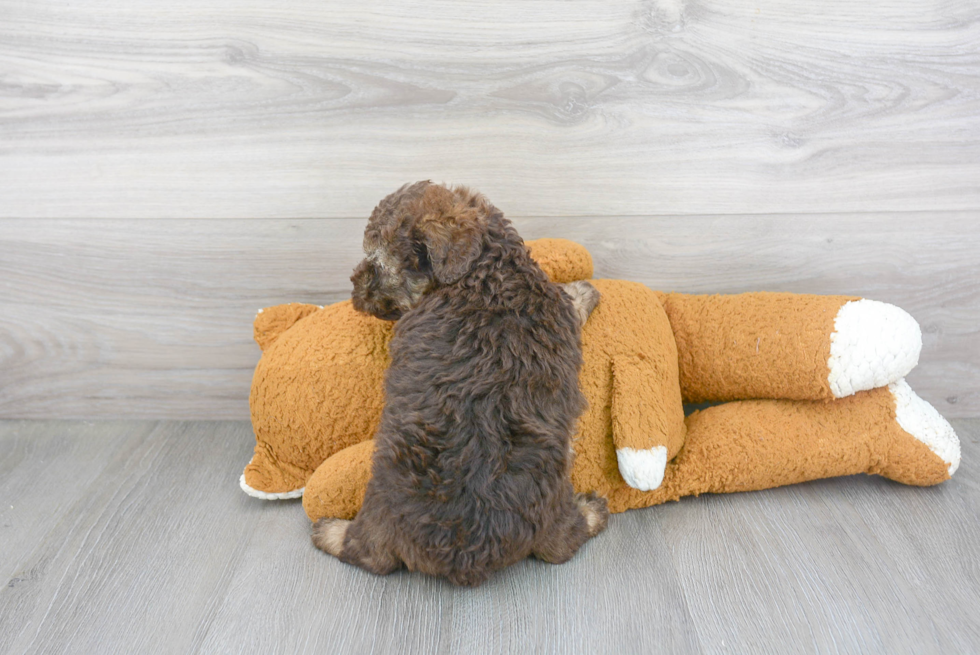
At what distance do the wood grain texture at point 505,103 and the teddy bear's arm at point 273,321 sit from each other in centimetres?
27

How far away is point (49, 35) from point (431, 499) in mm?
1559

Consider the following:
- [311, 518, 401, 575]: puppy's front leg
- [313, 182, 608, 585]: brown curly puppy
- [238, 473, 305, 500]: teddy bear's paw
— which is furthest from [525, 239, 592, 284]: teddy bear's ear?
[238, 473, 305, 500]: teddy bear's paw

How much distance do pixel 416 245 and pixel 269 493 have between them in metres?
0.76

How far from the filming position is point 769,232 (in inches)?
71.0

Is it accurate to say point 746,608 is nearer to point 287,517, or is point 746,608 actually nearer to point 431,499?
point 431,499

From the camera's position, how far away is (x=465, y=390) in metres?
1.24

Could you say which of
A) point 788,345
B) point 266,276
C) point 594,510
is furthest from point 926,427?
point 266,276

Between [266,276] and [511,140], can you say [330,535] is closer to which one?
[266,276]

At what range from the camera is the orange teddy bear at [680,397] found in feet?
4.96

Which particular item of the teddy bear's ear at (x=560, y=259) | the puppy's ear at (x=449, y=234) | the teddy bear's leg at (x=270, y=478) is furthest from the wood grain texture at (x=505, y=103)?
the teddy bear's leg at (x=270, y=478)

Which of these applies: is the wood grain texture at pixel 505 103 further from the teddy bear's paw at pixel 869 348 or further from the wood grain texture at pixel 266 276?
the teddy bear's paw at pixel 869 348

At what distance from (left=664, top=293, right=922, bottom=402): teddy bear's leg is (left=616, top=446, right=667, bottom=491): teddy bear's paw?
1.04 feet

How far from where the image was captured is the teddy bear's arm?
1.73m

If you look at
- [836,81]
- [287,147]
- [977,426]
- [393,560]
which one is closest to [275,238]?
[287,147]
